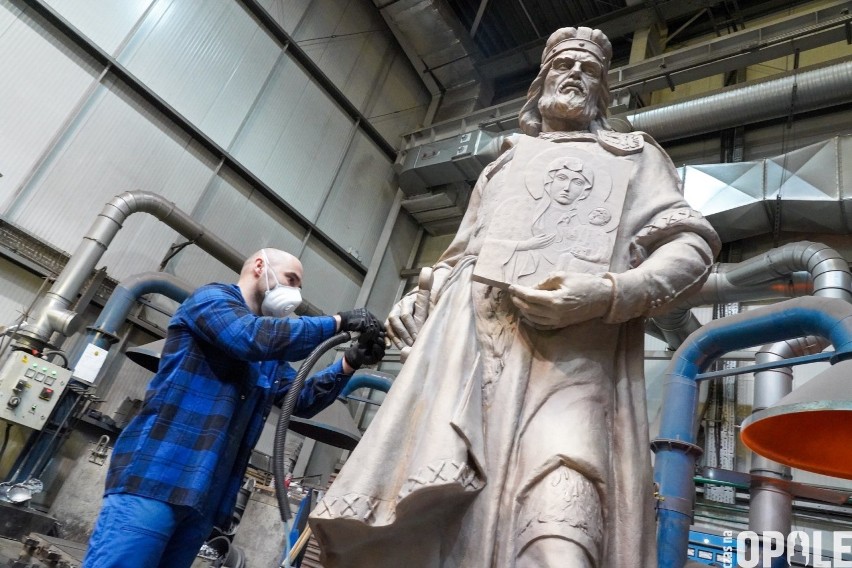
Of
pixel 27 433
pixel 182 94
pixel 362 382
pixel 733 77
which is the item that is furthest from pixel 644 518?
pixel 733 77

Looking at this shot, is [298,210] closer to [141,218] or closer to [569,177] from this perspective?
[141,218]

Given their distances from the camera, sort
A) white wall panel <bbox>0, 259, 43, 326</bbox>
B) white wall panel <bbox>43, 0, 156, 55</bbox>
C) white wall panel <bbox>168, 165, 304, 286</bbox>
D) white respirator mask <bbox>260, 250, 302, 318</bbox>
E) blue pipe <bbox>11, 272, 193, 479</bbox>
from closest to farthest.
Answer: white respirator mask <bbox>260, 250, 302, 318</bbox> < blue pipe <bbox>11, 272, 193, 479</bbox> < white wall panel <bbox>0, 259, 43, 326</bbox> < white wall panel <bbox>43, 0, 156, 55</bbox> < white wall panel <bbox>168, 165, 304, 286</bbox>

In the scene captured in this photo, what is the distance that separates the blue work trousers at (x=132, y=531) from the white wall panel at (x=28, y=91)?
618 centimetres

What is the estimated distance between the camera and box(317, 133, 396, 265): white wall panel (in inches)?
416

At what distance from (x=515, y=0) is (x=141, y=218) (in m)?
8.23

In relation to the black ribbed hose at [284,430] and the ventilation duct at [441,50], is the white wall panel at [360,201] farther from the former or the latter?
the black ribbed hose at [284,430]

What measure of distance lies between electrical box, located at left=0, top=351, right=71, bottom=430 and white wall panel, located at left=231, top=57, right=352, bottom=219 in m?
4.38

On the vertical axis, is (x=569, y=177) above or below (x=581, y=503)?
above

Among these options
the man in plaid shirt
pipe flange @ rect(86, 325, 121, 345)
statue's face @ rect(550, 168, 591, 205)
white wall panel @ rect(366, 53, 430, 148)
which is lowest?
the man in plaid shirt

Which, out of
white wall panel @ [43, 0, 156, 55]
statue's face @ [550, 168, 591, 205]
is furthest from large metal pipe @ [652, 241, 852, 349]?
white wall panel @ [43, 0, 156, 55]

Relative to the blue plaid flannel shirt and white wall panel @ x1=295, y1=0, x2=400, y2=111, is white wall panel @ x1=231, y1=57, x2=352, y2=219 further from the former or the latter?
the blue plaid flannel shirt

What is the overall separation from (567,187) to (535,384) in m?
0.61

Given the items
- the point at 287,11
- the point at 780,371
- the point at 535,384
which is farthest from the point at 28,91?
the point at 780,371

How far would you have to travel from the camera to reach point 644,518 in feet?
4.32
